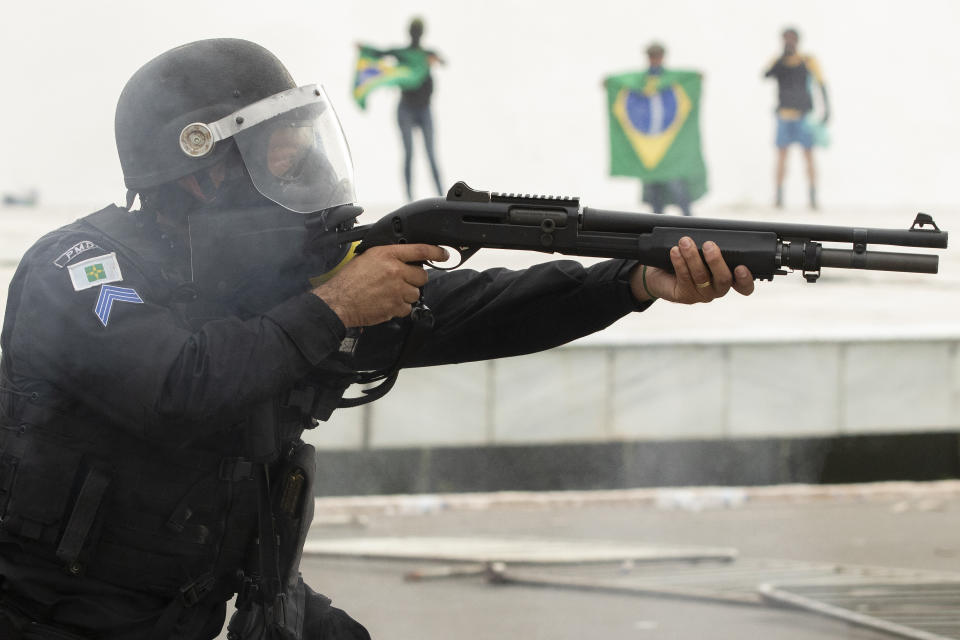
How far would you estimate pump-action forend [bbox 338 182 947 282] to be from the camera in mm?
2596

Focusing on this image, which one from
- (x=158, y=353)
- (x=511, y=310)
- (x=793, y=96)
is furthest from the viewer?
(x=793, y=96)

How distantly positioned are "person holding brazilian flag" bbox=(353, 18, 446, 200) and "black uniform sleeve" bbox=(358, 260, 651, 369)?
7.75 metres

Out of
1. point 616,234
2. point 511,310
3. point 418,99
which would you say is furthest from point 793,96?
point 616,234

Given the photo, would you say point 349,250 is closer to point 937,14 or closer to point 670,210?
point 670,210

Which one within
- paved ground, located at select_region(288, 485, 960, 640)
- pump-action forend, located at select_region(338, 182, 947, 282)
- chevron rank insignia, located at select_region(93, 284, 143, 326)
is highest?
pump-action forend, located at select_region(338, 182, 947, 282)

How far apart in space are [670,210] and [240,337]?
30.2ft

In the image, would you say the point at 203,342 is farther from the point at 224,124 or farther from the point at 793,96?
the point at 793,96

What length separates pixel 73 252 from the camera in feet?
8.34

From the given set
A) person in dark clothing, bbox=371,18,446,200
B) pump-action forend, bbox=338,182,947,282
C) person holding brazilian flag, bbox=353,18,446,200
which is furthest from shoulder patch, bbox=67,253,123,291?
person in dark clothing, bbox=371,18,446,200

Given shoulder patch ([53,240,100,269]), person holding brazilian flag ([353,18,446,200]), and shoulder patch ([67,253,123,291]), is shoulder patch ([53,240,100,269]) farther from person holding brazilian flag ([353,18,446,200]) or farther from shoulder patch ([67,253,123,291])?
person holding brazilian flag ([353,18,446,200])

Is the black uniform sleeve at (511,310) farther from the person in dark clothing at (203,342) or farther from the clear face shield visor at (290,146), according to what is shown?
the clear face shield visor at (290,146)

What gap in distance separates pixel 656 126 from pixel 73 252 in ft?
29.0

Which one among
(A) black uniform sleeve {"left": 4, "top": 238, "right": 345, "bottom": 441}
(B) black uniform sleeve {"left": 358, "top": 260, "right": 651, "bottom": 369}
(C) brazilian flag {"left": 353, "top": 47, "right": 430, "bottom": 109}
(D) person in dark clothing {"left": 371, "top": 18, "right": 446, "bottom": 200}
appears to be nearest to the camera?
(A) black uniform sleeve {"left": 4, "top": 238, "right": 345, "bottom": 441}

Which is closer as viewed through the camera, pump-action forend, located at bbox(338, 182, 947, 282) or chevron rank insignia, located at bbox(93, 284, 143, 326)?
chevron rank insignia, located at bbox(93, 284, 143, 326)
